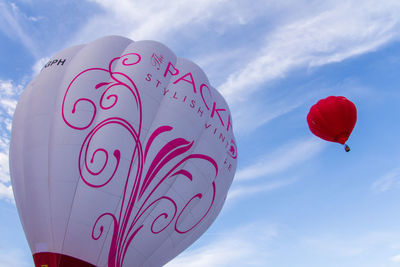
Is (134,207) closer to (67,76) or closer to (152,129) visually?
(152,129)

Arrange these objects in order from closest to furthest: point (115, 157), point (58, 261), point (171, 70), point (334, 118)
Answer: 1. point (58, 261)
2. point (115, 157)
3. point (171, 70)
4. point (334, 118)

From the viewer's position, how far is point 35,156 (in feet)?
28.6

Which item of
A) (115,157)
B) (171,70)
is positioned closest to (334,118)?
(171,70)

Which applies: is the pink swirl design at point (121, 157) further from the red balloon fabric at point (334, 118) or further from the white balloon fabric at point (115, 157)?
the red balloon fabric at point (334, 118)

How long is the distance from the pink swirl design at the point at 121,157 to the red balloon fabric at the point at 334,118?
15.6 feet

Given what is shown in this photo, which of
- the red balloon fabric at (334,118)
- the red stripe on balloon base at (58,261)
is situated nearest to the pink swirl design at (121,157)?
the red stripe on balloon base at (58,261)

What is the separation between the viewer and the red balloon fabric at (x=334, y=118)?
12.6m

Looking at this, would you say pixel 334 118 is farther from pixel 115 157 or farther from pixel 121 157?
pixel 115 157

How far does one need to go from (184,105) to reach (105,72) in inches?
71.1

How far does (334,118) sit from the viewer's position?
12648 millimetres

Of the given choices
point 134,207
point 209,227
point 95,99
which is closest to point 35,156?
point 95,99

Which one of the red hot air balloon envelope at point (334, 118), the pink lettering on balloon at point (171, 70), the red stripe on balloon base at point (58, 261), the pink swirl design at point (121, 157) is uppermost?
the red hot air balloon envelope at point (334, 118)

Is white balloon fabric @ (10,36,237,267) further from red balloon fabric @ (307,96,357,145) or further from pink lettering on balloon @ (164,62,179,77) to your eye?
red balloon fabric @ (307,96,357,145)

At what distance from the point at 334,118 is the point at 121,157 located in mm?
6702
